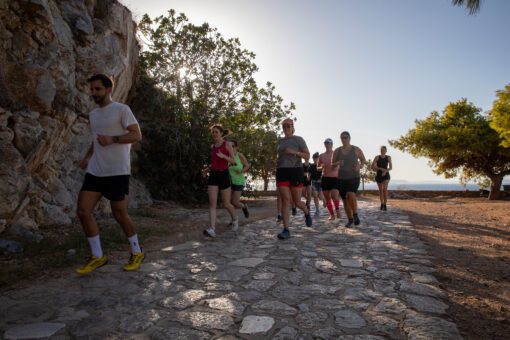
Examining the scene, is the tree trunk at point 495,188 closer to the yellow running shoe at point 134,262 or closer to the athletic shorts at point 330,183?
the athletic shorts at point 330,183

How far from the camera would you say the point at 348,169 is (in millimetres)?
8117

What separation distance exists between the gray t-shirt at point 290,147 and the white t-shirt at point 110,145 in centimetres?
331

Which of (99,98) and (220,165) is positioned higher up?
(99,98)

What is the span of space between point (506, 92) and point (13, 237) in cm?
2202

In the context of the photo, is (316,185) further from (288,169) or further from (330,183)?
(288,169)

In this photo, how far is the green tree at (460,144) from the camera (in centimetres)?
2502

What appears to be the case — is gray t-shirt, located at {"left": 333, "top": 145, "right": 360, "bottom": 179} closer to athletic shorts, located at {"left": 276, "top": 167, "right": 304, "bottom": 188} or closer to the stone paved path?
athletic shorts, located at {"left": 276, "top": 167, "right": 304, "bottom": 188}

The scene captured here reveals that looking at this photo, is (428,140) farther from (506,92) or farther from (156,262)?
(156,262)

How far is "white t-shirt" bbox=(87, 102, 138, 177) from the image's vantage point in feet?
13.4

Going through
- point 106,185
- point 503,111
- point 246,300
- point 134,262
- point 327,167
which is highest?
point 503,111

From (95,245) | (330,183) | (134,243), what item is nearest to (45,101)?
(95,245)

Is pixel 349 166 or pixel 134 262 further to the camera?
pixel 349 166

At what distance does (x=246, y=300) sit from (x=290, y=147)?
3.81 m

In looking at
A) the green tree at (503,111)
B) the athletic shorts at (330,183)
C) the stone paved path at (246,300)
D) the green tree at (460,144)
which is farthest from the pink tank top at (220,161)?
the green tree at (460,144)
